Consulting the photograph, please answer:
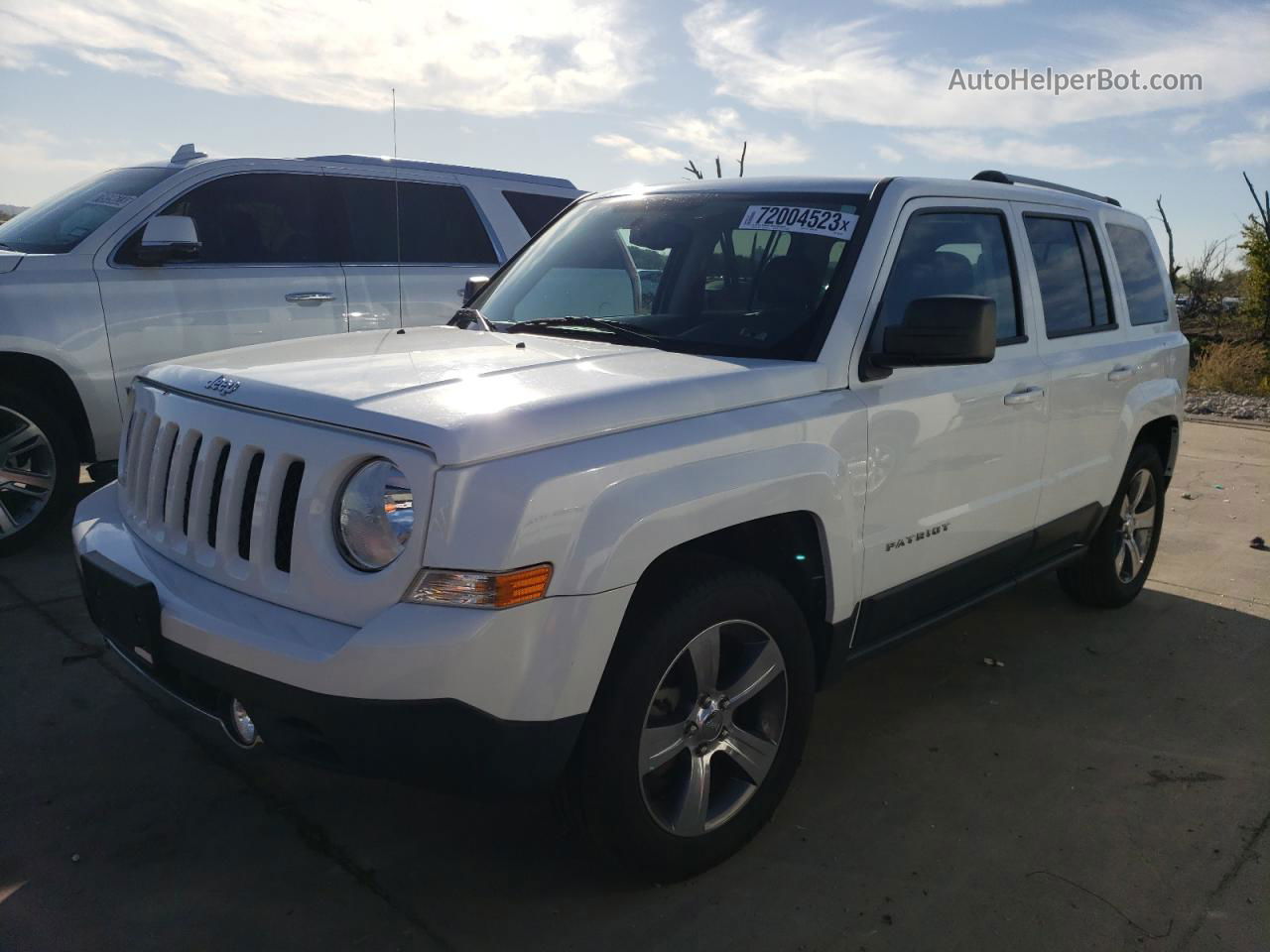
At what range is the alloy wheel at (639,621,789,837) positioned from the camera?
104 inches

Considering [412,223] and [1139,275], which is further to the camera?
[412,223]

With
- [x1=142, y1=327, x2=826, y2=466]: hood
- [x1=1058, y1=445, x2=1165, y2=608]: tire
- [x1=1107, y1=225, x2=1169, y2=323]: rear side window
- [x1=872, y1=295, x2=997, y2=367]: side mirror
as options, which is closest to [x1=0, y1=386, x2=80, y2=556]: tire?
[x1=142, y1=327, x2=826, y2=466]: hood

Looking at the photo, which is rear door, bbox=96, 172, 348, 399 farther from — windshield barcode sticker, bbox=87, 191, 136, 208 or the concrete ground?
the concrete ground

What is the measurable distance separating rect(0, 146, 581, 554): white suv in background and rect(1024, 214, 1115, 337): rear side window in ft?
11.2

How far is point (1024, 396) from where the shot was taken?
374 cm

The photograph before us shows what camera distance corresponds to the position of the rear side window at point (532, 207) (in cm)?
715

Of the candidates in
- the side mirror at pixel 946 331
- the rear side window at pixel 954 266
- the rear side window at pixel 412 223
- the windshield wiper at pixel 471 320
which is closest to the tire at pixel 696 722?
the side mirror at pixel 946 331

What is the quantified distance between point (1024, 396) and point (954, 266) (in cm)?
53

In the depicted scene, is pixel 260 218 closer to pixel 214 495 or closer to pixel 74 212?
pixel 74 212

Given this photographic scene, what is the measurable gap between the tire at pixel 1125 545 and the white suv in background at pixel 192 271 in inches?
153

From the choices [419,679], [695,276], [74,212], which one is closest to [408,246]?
[74,212]

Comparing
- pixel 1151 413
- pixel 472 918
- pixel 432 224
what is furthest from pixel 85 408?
pixel 1151 413

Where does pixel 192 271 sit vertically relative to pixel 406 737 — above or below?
above

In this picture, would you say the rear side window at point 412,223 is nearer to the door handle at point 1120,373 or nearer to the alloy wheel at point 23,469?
the alloy wheel at point 23,469
